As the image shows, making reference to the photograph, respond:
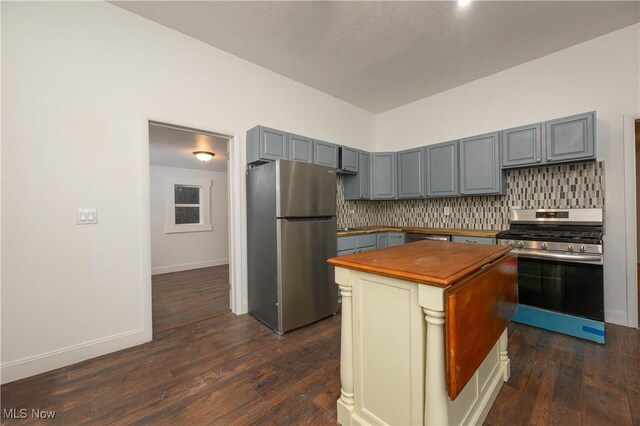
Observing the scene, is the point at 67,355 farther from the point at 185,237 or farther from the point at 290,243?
the point at 185,237

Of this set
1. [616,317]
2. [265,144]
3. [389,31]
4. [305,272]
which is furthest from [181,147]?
[616,317]

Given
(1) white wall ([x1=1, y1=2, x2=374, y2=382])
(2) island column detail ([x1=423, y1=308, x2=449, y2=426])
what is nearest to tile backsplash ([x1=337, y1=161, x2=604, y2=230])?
(1) white wall ([x1=1, y1=2, x2=374, y2=382])

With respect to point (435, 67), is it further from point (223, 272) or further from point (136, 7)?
point (223, 272)

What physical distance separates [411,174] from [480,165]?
3.02ft

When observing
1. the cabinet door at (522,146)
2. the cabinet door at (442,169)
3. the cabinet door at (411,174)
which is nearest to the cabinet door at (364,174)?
the cabinet door at (411,174)

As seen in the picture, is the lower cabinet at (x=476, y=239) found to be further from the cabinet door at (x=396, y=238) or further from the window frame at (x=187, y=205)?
the window frame at (x=187, y=205)

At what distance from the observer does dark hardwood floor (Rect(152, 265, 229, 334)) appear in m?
2.90

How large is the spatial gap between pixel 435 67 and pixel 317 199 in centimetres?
225

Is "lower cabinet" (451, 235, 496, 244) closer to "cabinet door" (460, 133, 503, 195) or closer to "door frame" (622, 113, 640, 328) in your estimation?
"cabinet door" (460, 133, 503, 195)

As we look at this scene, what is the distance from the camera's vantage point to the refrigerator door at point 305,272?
256 centimetres

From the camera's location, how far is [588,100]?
9.16 ft

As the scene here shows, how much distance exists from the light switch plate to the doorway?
4.85 feet

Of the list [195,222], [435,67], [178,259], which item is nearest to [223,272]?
[178,259]

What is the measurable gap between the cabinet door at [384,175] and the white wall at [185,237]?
12.9 feet
